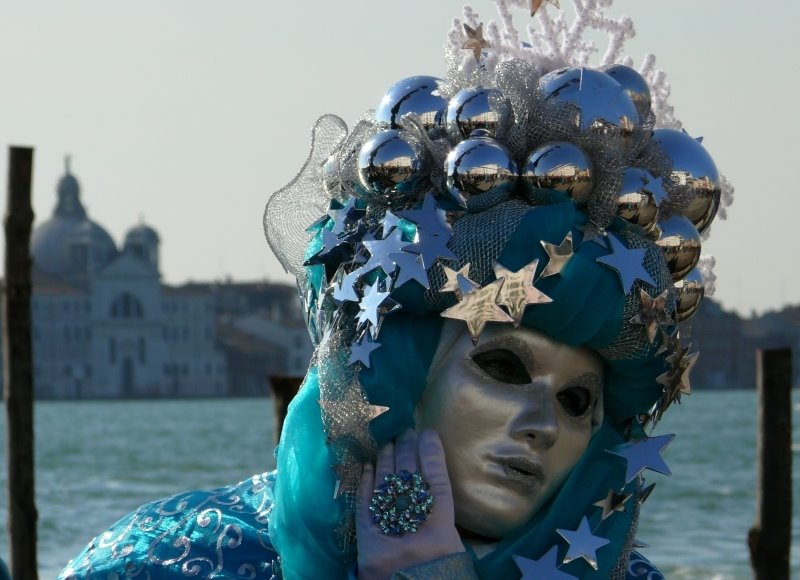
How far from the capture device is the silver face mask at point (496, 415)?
114 inches

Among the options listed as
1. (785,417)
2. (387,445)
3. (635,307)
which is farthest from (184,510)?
(785,417)

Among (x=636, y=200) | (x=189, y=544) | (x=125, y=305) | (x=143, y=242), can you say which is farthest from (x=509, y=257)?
(x=143, y=242)

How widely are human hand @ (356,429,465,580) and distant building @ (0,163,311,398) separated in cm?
8773

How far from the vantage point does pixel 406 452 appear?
9.45 feet

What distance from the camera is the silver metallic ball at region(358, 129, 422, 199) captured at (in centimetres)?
293

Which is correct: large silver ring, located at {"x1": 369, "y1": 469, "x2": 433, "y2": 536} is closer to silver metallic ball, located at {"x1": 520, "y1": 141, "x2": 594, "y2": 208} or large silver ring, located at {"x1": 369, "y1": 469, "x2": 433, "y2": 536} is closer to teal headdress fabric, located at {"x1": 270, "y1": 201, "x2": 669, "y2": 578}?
teal headdress fabric, located at {"x1": 270, "y1": 201, "x2": 669, "y2": 578}

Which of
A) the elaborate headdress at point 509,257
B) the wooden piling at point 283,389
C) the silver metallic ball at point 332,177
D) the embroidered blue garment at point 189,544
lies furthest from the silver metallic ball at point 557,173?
the wooden piling at point 283,389

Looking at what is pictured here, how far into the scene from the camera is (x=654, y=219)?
9.75 ft

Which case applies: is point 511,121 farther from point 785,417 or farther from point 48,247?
point 48,247

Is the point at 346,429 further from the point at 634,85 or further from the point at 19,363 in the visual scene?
the point at 19,363

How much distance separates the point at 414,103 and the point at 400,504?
71 cm

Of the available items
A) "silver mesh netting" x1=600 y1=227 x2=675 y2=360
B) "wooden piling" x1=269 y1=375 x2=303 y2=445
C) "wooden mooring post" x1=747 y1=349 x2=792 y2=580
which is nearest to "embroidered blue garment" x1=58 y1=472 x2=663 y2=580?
"silver mesh netting" x1=600 y1=227 x2=675 y2=360

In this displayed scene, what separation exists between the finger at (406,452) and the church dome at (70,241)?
301 ft

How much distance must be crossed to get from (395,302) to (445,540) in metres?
0.40
